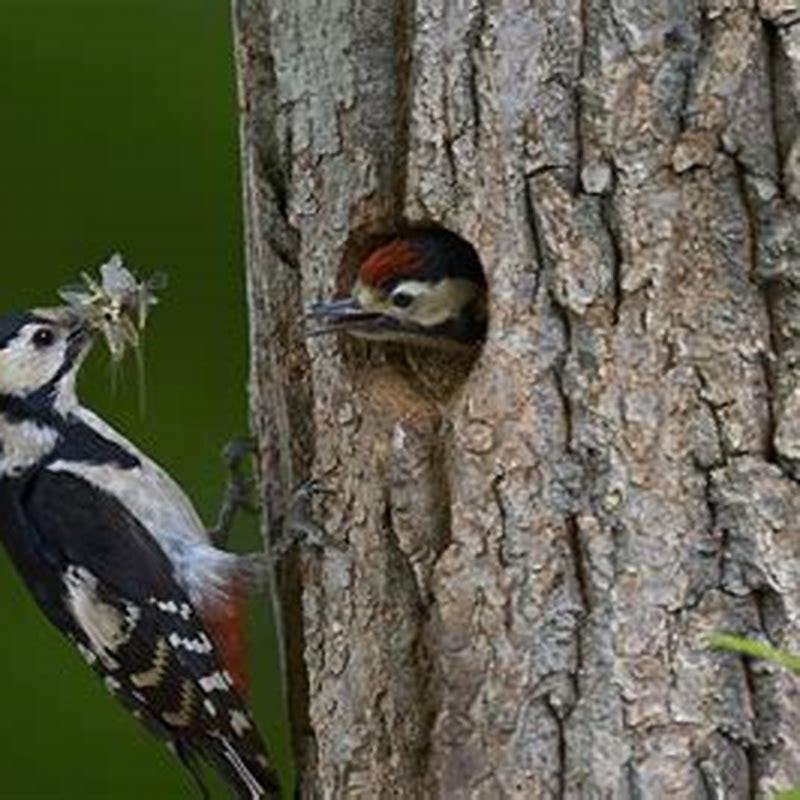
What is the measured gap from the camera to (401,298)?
4.59 metres

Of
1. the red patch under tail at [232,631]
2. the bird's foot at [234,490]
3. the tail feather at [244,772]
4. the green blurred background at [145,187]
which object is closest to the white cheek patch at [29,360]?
the bird's foot at [234,490]

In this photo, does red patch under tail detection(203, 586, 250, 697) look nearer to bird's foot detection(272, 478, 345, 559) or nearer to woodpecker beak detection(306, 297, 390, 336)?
bird's foot detection(272, 478, 345, 559)

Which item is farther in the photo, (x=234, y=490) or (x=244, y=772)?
(x=234, y=490)

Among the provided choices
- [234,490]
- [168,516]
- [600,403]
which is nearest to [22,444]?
[168,516]

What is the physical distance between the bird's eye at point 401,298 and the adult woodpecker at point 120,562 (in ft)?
2.47

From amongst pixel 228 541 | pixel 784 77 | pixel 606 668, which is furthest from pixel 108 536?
pixel 784 77

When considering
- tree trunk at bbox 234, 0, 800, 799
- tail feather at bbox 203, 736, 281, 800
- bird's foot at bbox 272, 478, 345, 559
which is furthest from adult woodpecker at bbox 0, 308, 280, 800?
tree trunk at bbox 234, 0, 800, 799

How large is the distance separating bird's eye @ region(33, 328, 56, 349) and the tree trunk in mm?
1175

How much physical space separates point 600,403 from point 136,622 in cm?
126

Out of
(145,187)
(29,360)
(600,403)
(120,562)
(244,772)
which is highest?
(600,403)

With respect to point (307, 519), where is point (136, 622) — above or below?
below

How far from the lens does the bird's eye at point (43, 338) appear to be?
221 inches

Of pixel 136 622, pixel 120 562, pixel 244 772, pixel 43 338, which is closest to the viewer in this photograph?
pixel 244 772

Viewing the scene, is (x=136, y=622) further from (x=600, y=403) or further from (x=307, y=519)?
(x=600, y=403)
